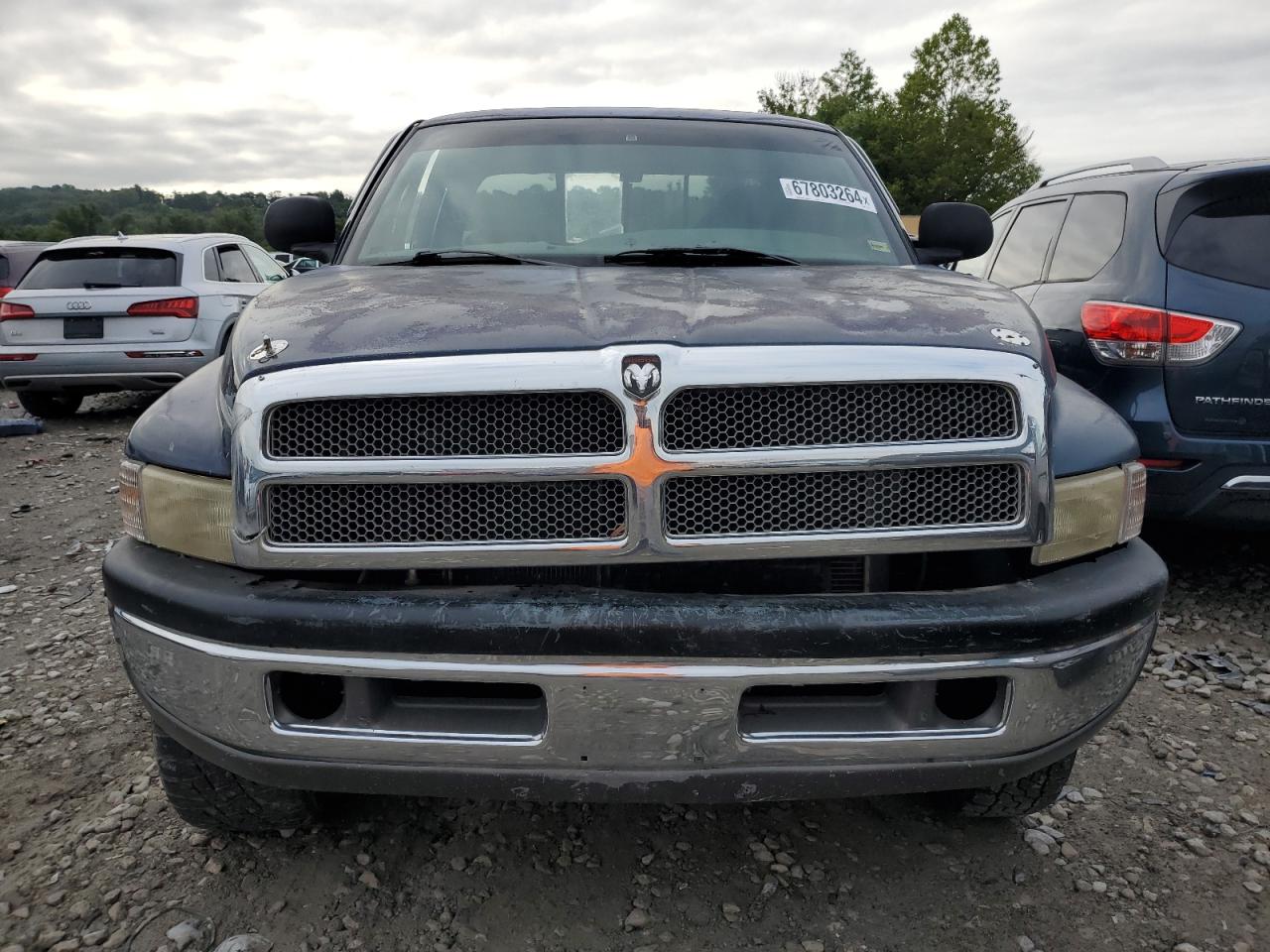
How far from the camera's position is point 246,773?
183cm

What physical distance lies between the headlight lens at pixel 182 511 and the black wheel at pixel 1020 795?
180 centimetres

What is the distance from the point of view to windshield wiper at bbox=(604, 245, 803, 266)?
2643 mm

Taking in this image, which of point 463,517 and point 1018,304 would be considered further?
point 1018,304

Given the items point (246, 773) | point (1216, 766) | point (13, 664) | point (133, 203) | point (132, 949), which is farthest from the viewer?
point (133, 203)

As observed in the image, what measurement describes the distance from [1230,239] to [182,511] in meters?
3.91

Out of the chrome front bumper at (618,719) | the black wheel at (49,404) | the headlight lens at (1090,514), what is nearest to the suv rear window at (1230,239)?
the headlight lens at (1090,514)

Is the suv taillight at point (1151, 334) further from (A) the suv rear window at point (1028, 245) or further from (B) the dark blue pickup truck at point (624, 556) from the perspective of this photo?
(B) the dark blue pickup truck at point (624, 556)

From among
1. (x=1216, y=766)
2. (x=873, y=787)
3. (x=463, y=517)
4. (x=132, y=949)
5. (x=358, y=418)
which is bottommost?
(x=1216, y=766)

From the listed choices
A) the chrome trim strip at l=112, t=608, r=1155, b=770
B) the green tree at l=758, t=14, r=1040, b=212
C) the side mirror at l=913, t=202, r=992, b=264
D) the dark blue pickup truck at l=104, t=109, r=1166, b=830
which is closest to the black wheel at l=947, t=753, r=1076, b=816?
the dark blue pickup truck at l=104, t=109, r=1166, b=830

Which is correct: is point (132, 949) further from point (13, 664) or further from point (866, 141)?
point (866, 141)

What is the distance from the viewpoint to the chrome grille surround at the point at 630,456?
67.2 inches

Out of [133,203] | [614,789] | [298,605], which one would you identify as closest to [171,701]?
[298,605]

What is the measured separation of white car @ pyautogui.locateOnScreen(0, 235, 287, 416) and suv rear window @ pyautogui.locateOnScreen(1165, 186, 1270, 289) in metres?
7.31

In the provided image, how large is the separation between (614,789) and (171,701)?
895 mm
